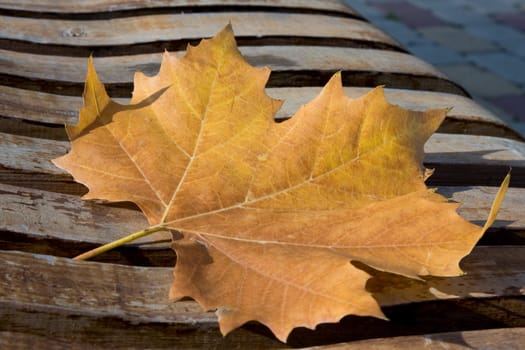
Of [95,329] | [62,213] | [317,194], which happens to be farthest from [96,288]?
[317,194]

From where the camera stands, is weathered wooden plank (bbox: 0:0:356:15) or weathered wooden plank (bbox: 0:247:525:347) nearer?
weathered wooden plank (bbox: 0:247:525:347)

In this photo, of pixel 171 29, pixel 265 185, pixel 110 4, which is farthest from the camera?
pixel 110 4

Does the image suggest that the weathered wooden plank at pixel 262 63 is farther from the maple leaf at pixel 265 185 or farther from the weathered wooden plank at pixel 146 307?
the weathered wooden plank at pixel 146 307

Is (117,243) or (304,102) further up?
(304,102)

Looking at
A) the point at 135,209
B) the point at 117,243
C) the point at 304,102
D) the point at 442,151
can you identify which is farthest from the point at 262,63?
the point at 117,243

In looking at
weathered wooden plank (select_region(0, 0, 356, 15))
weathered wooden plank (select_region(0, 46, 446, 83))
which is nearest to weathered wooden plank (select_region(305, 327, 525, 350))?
weathered wooden plank (select_region(0, 46, 446, 83))

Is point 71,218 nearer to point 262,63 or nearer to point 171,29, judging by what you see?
point 262,63

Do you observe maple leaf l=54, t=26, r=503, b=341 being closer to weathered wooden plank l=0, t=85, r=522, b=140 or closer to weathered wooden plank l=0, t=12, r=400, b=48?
weathered wooden plank l=0, t=85, r=522, b=140
